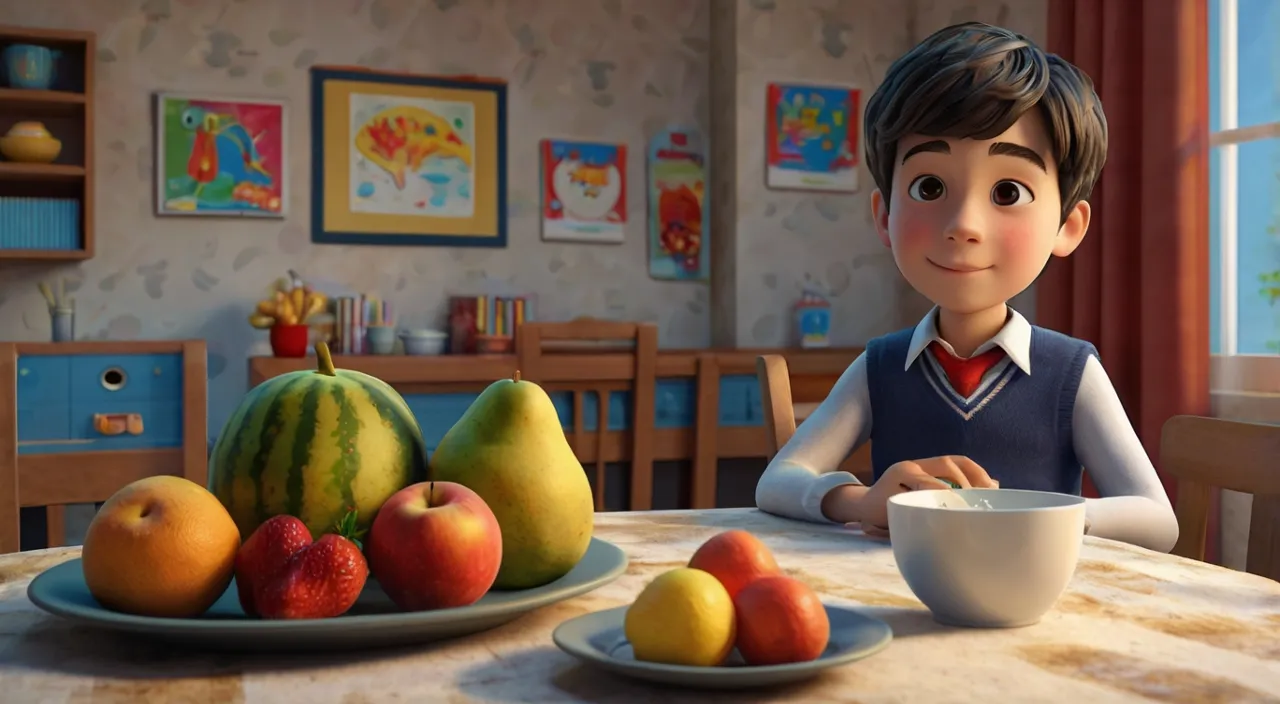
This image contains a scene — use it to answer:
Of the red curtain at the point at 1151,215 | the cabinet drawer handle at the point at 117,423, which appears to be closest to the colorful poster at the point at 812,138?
the red curtain at the point at 1151,215

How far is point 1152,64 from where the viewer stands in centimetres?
273

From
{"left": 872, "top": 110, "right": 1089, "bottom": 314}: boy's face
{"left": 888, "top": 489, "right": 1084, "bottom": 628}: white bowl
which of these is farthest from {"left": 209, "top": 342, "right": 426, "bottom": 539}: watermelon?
{"left": 872, "top": 110, "right": 1089, "bottom": 314}: boy's face

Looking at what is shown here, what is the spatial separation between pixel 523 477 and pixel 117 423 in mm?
2716

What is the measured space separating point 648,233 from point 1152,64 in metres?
1.89

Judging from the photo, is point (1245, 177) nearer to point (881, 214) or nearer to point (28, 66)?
point (881, 214)

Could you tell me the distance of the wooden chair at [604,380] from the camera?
2.86 metres

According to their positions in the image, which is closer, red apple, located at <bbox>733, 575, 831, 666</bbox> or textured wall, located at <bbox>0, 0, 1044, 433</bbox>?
red apple, located at <bbox>733, 575, 831, 666</bbox>

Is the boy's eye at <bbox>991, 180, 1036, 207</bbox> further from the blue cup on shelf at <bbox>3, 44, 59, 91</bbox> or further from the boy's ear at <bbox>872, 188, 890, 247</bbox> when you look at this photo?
the blue cup on shelf at <bbox>3, 44, 59, 91</bbox>

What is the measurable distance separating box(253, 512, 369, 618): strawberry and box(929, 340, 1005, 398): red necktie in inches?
33.5

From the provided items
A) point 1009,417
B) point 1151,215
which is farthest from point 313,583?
point 1151,215

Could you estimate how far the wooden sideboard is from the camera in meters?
3.06

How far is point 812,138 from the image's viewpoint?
161 inches

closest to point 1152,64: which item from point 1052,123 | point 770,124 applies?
point 770,124

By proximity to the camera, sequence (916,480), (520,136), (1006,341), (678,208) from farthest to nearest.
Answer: (678,208), (520,136), (1006,341), (916,480)
